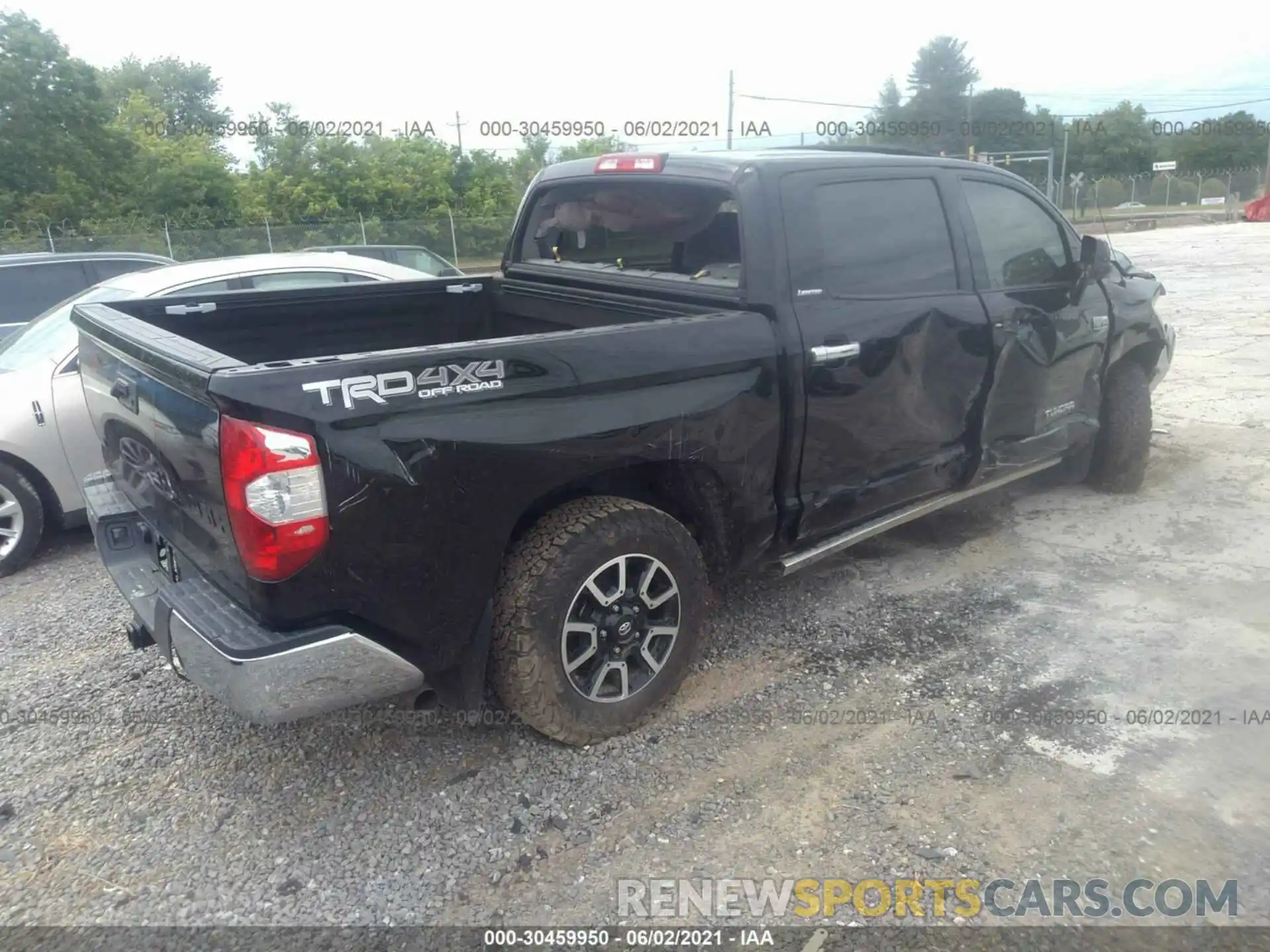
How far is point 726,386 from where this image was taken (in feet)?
10.8

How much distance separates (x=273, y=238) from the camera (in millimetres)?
23906

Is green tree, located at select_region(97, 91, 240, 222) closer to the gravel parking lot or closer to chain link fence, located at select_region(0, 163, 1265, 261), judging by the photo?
chain link fence, located at select_region(0, 163, 1265, 261)

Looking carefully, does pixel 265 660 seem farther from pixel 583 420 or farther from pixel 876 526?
pixel 876 526

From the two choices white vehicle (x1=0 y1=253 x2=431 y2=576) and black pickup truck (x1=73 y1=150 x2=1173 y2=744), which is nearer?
black pickup truck (x1=73 y1=150 x2=1173 y2=744)

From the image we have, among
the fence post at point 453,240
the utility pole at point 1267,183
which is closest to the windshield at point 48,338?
the fence post at point 453,240

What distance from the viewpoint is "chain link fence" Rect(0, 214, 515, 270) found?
878 inches

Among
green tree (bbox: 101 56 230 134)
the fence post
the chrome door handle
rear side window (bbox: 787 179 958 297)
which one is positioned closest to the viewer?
the chrome door handle

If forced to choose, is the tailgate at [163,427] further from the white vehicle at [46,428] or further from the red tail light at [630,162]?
the red tail light at [630,162]

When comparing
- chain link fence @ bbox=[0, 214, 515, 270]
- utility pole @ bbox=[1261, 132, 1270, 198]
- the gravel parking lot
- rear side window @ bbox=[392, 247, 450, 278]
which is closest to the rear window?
the gravel parking lot

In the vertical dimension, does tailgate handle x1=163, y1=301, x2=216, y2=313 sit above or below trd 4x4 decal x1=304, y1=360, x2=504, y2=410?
above

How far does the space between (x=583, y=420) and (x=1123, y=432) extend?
155 inches

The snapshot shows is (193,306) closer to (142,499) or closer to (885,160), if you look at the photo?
(142,499)

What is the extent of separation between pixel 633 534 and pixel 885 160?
211 centimetres

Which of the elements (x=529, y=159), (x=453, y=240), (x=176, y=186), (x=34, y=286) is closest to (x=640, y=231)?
(x=34, y=286)
